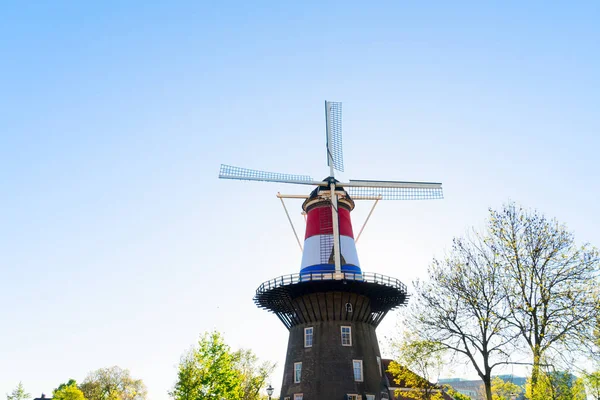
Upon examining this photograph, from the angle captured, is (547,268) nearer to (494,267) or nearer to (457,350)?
(494,267)

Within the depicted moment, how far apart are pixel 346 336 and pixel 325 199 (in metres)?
9.78

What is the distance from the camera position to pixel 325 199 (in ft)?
107

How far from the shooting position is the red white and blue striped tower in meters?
28.1

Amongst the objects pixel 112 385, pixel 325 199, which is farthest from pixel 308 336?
pixel 112 385

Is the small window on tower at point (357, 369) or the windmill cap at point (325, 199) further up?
the windmill cap at point (325, 199)

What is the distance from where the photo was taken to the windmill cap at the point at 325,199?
32625mm

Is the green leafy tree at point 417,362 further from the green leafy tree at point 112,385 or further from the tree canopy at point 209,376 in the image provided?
the green leafy tree at point 112,385

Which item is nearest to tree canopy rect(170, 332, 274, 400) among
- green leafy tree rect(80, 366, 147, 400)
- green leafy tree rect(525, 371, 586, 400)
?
green leafy tree rect(525, 371, 586, 400)

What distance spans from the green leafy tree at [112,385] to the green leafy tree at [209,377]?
111 feet

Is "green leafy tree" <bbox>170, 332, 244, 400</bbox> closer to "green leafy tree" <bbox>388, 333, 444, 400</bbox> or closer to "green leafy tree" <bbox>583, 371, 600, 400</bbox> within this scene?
"green leafy tree" <bbox>388, 333, 444, 400</bbox>

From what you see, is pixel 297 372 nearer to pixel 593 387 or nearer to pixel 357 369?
pixel 357 369

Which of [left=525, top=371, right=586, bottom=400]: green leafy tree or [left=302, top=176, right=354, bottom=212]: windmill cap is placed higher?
[left=302, top=176, right=354, bottom=212]: windmill cap

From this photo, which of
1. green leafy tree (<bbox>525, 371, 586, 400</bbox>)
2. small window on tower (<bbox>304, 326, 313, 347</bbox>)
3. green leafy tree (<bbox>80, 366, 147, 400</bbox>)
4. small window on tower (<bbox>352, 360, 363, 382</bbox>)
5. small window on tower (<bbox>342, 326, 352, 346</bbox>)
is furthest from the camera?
green leafy tree (<bbox>80, 366, 147, 400</bbox>)

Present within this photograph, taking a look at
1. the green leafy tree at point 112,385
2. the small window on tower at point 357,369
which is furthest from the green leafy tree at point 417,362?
the green leafy tree at point 112,385
